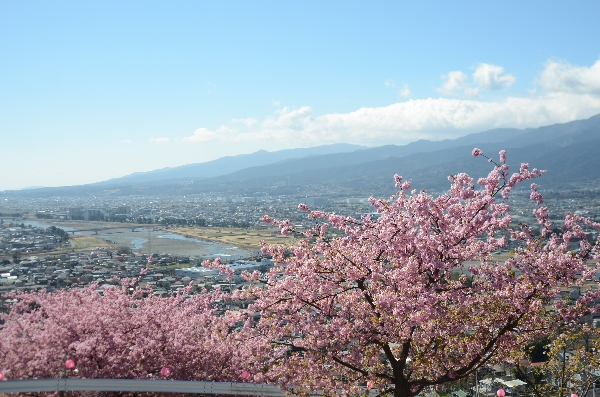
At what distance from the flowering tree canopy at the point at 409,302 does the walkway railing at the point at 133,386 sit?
0.72 metres

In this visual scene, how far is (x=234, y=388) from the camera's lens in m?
Answer: 6.25

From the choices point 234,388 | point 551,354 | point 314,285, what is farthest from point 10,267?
point 551,354

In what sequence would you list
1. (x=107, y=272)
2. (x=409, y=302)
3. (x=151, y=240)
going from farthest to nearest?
1. (x=151, y=240)
2. (x=107, y=272)
3. (x=409, y=302)

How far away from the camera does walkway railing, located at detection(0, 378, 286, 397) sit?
562 cm

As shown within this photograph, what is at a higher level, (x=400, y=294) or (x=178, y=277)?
(x=400, y=294)

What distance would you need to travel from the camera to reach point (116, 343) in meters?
7.03

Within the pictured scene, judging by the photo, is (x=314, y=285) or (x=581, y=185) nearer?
(x=314, y=285)

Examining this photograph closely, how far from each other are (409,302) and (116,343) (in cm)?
448

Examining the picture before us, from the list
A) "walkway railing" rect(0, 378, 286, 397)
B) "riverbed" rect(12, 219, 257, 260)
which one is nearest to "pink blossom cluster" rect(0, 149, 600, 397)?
"walkway railing" rect(0, 378, 286, 397)

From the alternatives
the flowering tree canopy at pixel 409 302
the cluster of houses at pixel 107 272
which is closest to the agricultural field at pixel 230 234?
the cluster of houses at pixel 107 272

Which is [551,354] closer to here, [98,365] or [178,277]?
[98,365]

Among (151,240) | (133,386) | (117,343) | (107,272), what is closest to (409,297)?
(133,386)

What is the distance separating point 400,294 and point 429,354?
827 mm

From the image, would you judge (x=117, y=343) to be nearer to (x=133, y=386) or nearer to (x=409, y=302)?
(x=133, y=386)
